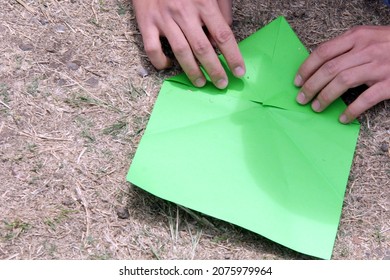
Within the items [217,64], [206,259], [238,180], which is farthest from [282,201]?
[217,64]

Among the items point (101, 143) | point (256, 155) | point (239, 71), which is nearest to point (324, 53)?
point (239, 71)

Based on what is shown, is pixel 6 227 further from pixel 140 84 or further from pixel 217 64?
pixel 217 64

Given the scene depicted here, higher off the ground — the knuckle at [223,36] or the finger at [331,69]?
the knuckle at [223,36]

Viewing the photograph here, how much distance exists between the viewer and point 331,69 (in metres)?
1.46

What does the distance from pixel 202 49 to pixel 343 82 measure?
0.35 metres

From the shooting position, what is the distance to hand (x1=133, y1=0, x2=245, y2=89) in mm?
1442

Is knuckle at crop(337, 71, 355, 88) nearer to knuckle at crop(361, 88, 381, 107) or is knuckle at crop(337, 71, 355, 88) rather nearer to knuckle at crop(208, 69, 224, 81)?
knuckle at crop(361, 88, 381, 107)

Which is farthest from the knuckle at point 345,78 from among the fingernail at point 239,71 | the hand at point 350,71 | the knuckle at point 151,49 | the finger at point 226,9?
the knuckle at point 151,49

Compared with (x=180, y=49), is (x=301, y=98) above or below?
below

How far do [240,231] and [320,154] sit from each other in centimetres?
27

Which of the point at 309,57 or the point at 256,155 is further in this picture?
the point at 309,57

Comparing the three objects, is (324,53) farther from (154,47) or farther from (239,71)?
(154,47)

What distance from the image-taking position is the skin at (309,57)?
57.1 inches

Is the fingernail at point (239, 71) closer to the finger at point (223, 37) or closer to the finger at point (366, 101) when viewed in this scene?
the finger at point (223, 37)
